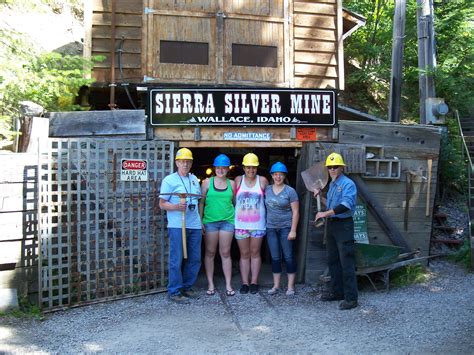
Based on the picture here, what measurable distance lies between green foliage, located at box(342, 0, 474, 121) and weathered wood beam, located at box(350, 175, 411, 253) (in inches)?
140

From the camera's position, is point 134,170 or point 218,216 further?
point 218,216

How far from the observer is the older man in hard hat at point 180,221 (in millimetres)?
5844

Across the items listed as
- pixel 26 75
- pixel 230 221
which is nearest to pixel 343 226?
pixel 230 221

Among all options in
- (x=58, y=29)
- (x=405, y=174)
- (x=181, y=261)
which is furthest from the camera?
(x=58, y=29)

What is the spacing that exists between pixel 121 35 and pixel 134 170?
3.42 m

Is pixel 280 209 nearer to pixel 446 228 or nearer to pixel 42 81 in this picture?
pixel 42 81

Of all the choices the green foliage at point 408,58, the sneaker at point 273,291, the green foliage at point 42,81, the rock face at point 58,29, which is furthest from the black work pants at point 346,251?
the rock face at point 58,29

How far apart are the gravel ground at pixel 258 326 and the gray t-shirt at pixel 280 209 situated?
0.95 meters

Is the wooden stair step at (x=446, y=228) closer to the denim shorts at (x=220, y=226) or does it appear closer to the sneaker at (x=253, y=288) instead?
the sneaker at (x=253, y=288)

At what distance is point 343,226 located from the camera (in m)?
5.60

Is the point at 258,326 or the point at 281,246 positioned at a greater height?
the point at 281,246

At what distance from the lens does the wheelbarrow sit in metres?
6.15

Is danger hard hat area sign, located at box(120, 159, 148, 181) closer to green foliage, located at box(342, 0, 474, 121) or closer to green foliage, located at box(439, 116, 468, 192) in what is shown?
green foliage, located at box(342, 0, 474, 121)

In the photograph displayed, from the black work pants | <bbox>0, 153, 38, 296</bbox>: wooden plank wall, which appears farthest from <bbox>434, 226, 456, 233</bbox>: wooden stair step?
<bbox>0, 153, 38, 296</bbox>: wooden plank wall
